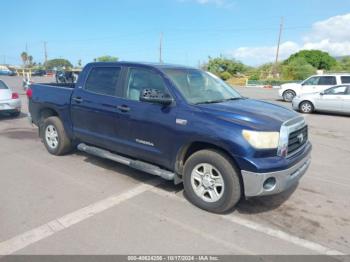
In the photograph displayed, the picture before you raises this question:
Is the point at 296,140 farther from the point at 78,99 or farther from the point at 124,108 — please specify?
the point at 78,99

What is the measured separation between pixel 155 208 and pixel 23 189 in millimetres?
2077

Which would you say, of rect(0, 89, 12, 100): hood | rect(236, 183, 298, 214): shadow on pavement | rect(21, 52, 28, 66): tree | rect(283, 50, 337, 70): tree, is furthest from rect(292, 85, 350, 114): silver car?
rect(21, 52, 28, 66): tree

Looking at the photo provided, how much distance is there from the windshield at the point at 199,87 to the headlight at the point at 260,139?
1.00 meters

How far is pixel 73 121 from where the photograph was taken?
597cm

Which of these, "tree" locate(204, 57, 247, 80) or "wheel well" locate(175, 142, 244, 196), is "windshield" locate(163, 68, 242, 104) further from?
"tree" locate(204, 57, 247, 80)

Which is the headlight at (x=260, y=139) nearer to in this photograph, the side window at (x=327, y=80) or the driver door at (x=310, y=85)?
the driver door at (x=310, y=85)

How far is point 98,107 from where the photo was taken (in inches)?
211

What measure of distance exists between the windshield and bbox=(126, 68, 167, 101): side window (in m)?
0.19

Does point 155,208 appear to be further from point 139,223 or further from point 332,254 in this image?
point 332,254

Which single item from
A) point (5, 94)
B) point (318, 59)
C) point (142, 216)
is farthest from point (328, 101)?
point (318, 59)

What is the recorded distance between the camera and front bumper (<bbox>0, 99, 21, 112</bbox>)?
10.5 m

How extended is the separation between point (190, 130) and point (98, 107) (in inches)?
75.6

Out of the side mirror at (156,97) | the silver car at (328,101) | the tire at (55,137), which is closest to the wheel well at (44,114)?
the tire at (55,137)

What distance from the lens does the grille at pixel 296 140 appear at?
4109 millimetres
